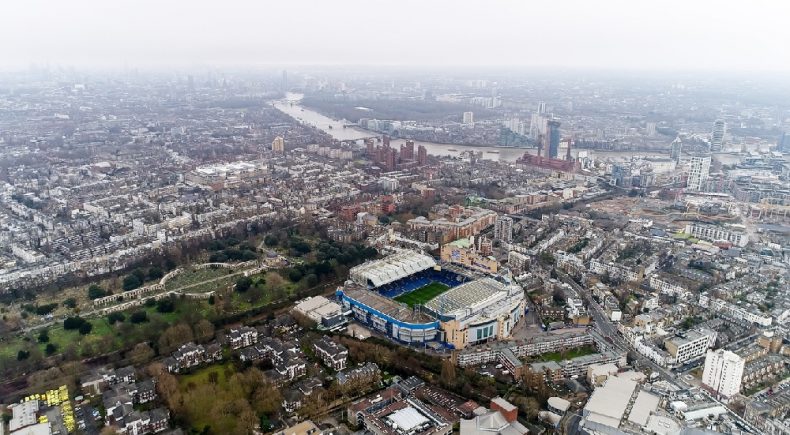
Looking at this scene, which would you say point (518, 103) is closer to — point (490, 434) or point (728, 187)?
point (728, 187)

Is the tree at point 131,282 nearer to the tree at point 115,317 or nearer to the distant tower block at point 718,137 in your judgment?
the tree at point 115,317

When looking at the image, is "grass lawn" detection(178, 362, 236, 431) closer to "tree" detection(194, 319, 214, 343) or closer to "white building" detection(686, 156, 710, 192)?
"tree" detection(194, 319, 214, 343)

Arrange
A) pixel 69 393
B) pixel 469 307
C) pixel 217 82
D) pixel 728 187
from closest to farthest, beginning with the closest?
pixel 69 393, pixel 469 307, pixel 728 187, pixel 217 82

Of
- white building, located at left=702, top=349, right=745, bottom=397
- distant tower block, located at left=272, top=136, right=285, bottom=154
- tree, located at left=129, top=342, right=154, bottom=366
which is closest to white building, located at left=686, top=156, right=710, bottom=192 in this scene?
white building, located at left=702, top=349, right=745, bottom=397

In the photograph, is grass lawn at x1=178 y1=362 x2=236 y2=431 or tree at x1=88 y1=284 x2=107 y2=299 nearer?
grass lawn at x1=178 y1=362 x2=236 y2=431

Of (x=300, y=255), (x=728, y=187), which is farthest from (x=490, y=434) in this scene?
(x=728, y=187)

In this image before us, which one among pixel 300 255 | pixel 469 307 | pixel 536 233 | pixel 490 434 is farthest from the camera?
pixel 536 233

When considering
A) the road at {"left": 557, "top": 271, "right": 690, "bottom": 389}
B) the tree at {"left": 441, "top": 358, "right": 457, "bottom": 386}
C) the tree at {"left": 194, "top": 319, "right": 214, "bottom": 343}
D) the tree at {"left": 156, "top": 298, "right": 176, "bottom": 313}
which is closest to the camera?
the tree at {"left": 441, "top": 358, "right": 457, "bottom": 386}

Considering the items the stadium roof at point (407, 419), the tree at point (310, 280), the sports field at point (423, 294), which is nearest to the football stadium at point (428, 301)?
the sports field at point (423, 294)
